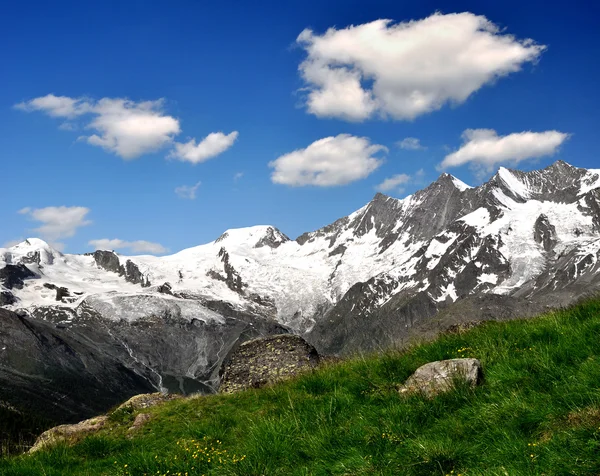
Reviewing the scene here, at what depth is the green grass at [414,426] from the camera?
738cm

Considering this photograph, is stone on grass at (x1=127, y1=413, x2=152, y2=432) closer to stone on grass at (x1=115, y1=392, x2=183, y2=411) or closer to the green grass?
the green grass

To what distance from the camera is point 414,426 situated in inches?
354

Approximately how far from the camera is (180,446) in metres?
11.1

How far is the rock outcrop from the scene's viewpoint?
24422 millimetres

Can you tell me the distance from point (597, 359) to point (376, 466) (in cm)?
434

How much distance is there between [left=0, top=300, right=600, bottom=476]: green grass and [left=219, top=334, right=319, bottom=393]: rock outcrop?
33.2ft

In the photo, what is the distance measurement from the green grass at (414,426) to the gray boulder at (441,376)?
0.78 feet

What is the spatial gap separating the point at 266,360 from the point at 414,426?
56.5ft

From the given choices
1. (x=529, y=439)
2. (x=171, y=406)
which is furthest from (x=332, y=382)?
(x=171, y=406)

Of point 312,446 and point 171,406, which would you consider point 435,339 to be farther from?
point 171,406

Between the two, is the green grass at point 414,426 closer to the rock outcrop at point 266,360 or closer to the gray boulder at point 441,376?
the gray boulder at point 441,376

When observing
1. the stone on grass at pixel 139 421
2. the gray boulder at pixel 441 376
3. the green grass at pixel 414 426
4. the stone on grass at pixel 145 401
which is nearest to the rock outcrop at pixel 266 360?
the stone on grass at pixel 145 401

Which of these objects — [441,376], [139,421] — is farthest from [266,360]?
[441,376]

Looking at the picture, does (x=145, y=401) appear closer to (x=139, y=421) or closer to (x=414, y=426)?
(x=139, y=421)
